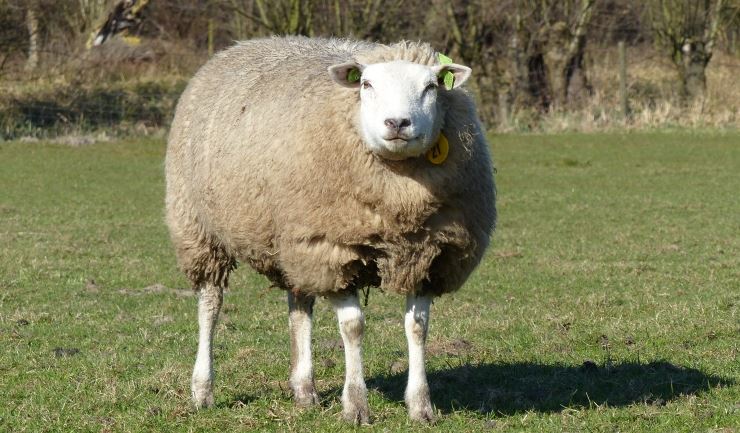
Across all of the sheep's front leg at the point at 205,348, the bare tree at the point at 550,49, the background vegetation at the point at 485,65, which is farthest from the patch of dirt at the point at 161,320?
the bare tree at the point at 550,49

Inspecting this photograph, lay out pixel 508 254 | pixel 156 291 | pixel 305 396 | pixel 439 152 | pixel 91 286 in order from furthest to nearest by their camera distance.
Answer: pixel 508 254
pixel 91 286
pixel 156 291
pixel 305 396
pixel 439 152

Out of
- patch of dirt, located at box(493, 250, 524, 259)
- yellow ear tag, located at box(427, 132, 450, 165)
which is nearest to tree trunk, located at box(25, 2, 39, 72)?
patch of dirt, located at box(493, 250, 524, 259)

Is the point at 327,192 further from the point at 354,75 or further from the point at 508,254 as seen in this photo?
the point at 508,254

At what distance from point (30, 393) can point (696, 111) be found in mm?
22837

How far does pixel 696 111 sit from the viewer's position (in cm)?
2689

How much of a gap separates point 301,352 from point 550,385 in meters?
1.42

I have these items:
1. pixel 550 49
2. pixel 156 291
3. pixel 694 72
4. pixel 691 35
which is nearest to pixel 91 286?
pixel 156 291

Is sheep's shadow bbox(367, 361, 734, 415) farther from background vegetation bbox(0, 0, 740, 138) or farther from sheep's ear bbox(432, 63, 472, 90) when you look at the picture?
background vegetation bbox(0, 0, 740, 138)

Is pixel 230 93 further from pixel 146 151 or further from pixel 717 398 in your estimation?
pixel 146 151

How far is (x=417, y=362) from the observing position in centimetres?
582

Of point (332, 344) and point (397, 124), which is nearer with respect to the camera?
point (397, 124)

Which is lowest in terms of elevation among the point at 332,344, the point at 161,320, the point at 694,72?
the point at 694,72

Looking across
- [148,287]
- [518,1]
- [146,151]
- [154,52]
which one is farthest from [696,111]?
[148,287]

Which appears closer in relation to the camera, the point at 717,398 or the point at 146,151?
the point at 717,398
